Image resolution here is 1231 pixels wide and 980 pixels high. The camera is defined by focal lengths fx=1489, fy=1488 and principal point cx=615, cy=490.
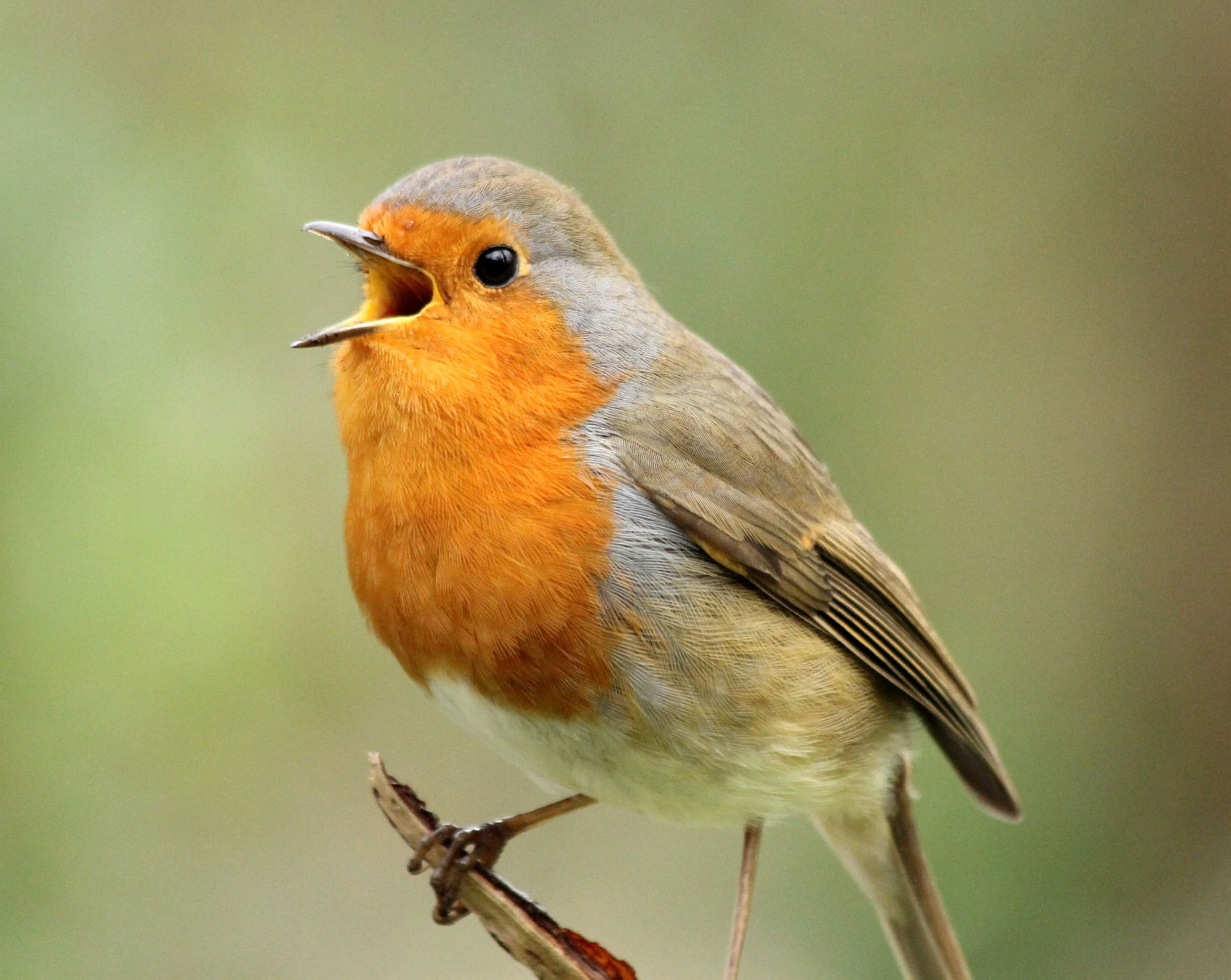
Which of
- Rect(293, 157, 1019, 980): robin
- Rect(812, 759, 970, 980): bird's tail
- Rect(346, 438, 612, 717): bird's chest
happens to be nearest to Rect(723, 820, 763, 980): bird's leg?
Rect(293, 157, 1019, 980): robin

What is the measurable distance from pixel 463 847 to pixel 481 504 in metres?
0.93

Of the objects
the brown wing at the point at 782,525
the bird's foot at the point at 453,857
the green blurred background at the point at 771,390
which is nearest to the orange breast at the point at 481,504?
the brown wing at the point at 782,525

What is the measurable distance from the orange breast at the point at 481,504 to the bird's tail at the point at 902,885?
4.54ft

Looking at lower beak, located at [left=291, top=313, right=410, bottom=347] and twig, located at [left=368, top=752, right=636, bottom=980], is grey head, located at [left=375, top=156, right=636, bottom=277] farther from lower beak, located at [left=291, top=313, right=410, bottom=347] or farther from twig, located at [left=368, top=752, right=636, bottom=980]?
twig, located at [left=368, top=752, right=636, bottom=980]

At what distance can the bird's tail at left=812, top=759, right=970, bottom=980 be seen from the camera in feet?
14.2

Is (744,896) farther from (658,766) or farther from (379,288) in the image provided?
(379,288)

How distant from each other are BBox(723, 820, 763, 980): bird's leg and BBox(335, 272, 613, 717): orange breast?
896 millimetres

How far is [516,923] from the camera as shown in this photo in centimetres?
334

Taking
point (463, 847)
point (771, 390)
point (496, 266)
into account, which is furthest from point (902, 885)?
point (496, 266)

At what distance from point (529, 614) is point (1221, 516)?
3842 millimetres

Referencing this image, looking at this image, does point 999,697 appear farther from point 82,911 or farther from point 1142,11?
point 82,911

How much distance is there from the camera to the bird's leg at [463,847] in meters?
3.62

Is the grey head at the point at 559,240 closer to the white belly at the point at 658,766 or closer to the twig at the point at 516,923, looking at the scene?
Result: the white belly at the point at 658,766

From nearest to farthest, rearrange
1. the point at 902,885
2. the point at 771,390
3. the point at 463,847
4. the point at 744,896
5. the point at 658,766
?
1. the point at 658,766
2. the point at 463,847
3. the point at 744,896
4. the point at 902,885
5. the point at 771,390
